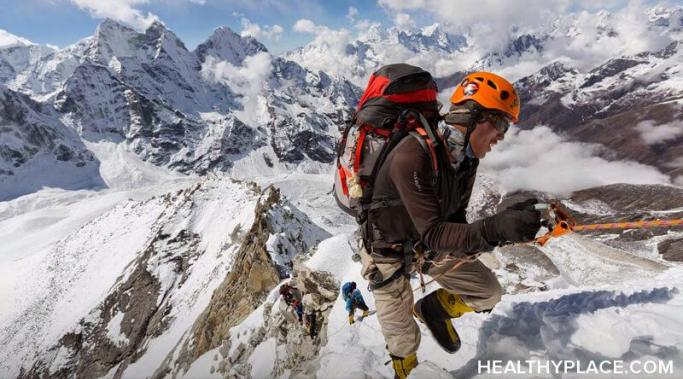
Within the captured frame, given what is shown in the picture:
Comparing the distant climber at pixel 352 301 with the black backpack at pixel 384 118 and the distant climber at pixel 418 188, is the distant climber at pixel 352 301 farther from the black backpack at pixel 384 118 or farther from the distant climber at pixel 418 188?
the black backpack at pixel 384 118

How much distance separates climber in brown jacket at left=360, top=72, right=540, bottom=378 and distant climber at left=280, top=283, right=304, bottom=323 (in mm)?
8382

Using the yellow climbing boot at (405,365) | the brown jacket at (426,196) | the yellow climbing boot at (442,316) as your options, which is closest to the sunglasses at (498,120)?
the brown jacket at (426,196)

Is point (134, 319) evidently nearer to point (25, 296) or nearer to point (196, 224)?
point (196, 224)

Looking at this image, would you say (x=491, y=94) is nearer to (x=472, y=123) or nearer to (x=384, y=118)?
(x=472, y=123)

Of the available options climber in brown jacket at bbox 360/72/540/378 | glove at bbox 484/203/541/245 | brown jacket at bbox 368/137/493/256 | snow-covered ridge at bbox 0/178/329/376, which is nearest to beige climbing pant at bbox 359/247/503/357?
climber in brown jacket at bbox 360/72/540/378

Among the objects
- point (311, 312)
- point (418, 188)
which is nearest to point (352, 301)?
point (311, 312)

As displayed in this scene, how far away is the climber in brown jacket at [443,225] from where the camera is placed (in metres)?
4.36

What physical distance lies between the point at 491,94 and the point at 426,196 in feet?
6.07

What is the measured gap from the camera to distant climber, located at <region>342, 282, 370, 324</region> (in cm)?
1153

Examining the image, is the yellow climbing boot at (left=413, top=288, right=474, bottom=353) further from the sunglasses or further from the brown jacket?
the sunglasses

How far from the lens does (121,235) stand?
71.5m

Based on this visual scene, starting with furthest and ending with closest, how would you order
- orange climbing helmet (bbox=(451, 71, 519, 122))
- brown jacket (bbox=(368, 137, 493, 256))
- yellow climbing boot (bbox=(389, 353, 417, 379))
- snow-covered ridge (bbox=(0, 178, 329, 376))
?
1. snow-covered ridge (bbox=(0, 178, 329, 376))
2. yellow climbing boot (bbox=(389, 353, 417, 379))
3. orange climbing helmet (bbox=(451, 71, 519, 122))
4. brown jacket (bbox=(368, 137, 493, 256))

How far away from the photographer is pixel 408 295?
6.53m

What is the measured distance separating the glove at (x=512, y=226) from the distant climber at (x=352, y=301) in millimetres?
7567
